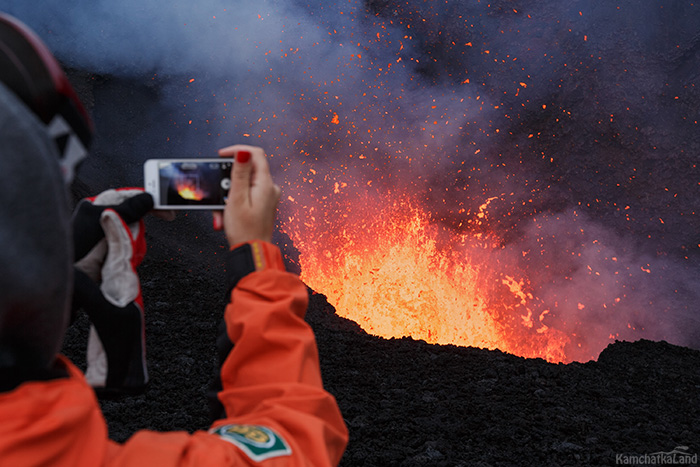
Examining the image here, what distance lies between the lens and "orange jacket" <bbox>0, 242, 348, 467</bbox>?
485 millimetres

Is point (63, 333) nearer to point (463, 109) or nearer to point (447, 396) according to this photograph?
point (447, 396)

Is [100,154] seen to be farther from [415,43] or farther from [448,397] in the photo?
[448,397]

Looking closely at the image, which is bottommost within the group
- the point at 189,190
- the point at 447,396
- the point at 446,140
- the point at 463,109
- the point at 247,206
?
the point at 447,396

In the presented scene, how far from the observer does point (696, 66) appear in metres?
7.71

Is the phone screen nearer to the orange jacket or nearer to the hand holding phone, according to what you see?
the hand holding phone

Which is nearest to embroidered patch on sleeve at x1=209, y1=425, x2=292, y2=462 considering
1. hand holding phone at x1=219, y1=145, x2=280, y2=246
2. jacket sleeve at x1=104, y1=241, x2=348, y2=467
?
jacket sleeve at x1=104, y1=241, x2=348, y2=467

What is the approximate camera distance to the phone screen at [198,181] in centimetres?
121

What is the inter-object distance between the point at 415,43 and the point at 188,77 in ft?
13.9

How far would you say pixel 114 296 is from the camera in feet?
4.00

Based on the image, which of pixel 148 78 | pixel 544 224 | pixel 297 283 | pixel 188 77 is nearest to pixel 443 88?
pixel 544 224

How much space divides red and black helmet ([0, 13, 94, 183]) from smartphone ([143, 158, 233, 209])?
0.62 metres

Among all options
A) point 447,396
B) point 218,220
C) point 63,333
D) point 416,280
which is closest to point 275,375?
point 63,333

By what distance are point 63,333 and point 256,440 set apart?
28 cm

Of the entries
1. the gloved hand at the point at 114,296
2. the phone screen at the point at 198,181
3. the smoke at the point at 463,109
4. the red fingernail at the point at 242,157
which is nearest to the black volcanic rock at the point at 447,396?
the gloved hand at the point at 114,296
